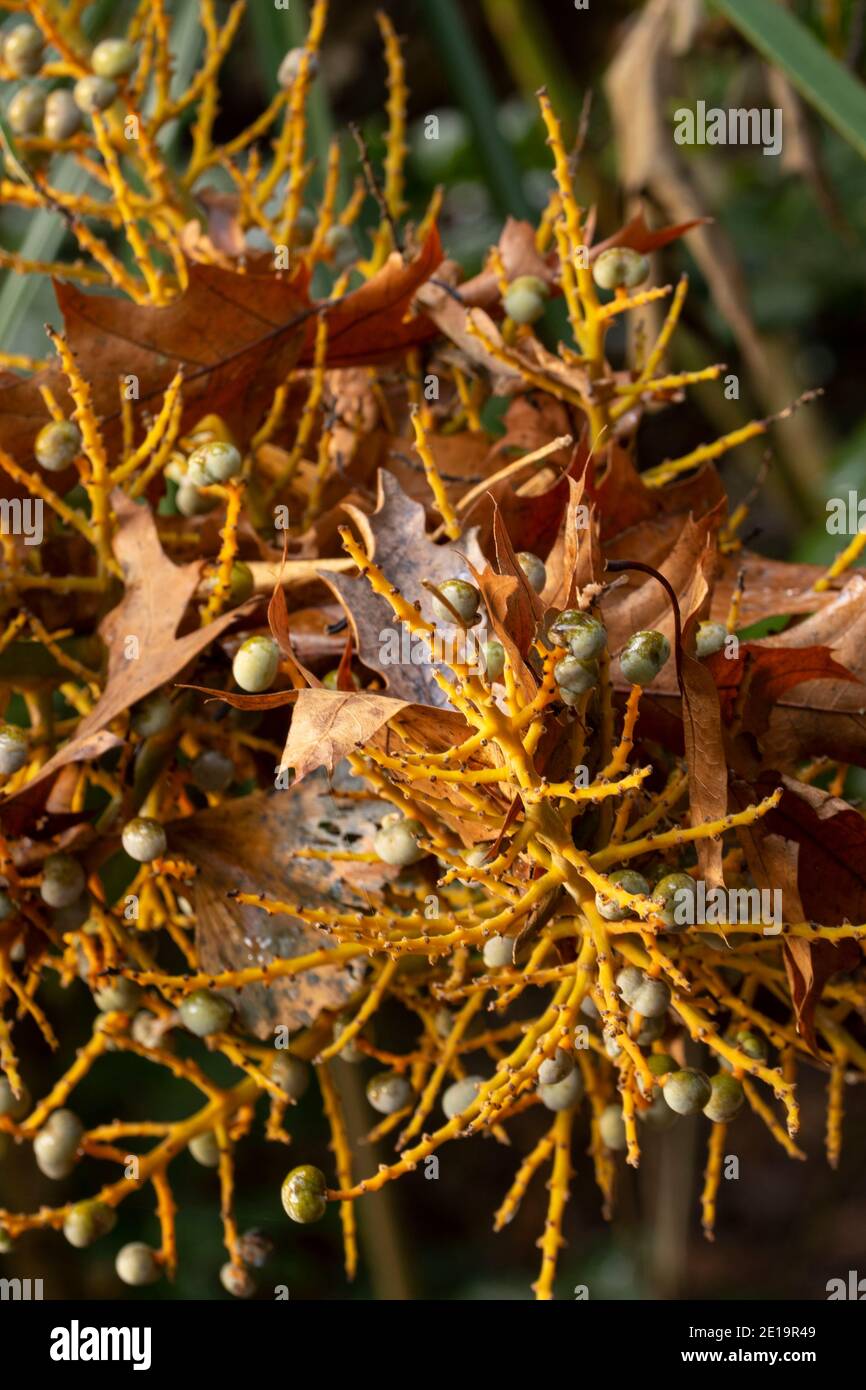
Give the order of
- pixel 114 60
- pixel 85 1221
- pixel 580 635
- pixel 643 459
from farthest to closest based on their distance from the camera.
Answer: pixel 643 459
pixel 114 60
pixel 85 1221
pixel 580 635

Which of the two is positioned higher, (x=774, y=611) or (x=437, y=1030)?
(x=774, y=611)

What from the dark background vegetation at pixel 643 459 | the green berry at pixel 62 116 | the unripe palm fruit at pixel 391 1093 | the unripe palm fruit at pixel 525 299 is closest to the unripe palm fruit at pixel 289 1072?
the unripe palm fruit at pixel 391 1093

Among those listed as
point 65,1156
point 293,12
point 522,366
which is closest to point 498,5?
point 293,12

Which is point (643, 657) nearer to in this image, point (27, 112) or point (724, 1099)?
point (724, 1099)

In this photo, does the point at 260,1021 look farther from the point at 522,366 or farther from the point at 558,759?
the point at 522,366

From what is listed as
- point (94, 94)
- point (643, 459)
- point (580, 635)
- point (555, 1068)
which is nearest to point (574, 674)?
point (580, 635)
